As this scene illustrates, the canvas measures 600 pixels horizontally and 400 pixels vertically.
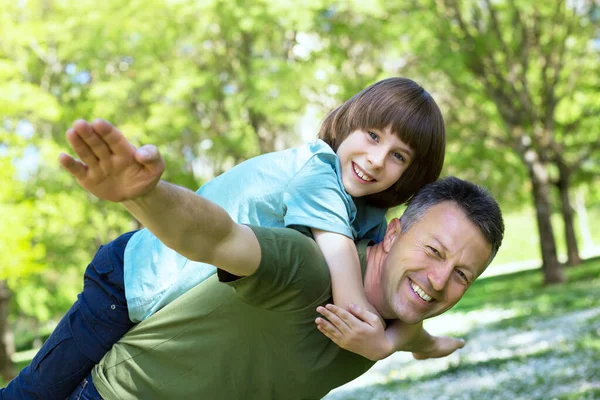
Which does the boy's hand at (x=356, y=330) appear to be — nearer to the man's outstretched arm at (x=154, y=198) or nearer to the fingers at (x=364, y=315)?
the fingers at (x=364, y=315)

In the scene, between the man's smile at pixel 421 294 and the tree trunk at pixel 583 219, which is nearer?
the man's smile at pixel 421 294

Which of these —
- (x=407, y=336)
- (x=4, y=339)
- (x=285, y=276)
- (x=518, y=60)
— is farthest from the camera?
(x=518, y=60)

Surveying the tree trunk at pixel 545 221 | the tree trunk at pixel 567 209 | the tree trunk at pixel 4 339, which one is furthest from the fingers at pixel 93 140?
the tree trunk at pixel 567 209

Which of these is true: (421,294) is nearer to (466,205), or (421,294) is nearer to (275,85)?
(466,205)

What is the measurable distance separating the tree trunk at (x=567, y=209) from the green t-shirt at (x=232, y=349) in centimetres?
2058

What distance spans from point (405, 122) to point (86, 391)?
1.64m

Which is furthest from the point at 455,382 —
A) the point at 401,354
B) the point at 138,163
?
the point at 138,163

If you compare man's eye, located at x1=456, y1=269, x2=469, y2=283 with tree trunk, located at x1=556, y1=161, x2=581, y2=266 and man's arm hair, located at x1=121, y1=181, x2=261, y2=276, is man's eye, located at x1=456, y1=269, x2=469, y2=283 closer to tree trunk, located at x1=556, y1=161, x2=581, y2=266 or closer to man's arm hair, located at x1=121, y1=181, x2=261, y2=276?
man's arm hair, located at x1=121, y1=181, x2=261, y2=276

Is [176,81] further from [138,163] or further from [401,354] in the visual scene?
[138,163]

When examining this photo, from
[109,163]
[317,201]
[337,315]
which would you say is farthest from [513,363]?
[109,163]

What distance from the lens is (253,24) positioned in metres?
17.1

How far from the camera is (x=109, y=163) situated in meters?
1.68

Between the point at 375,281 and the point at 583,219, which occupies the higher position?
the point at 375,281

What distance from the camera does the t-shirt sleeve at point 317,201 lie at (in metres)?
2.78
